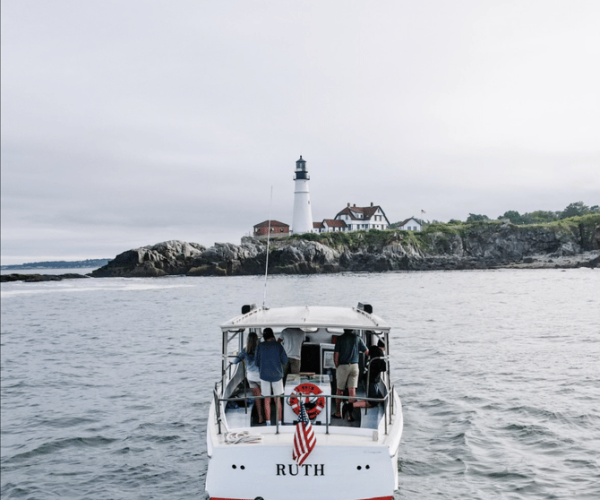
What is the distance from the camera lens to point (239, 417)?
10648 millimetres

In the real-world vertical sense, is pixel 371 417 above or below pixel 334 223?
below

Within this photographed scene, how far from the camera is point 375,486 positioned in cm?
796

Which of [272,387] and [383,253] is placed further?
[383,253]

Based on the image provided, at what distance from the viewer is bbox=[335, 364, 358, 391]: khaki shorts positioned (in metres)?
10.2

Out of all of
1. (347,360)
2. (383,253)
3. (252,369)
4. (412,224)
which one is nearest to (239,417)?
(252,369)

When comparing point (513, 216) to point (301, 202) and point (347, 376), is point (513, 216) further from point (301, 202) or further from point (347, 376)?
point (347, 376)

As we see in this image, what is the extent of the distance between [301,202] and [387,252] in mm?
21368

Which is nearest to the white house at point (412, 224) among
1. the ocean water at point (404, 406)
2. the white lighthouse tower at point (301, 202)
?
→ the white lighthouse tower at point (301, 202)

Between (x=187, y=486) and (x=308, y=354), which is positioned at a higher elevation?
(x=308, y=354)

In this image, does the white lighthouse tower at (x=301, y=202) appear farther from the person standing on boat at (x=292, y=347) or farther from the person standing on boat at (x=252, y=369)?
the person standing on boat at (x=252, y=369)

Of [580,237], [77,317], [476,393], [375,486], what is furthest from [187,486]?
[580,237]

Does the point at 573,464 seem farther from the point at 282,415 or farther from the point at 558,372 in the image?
the point at 558,372

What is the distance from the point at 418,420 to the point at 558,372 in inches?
325

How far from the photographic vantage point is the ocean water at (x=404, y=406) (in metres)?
11.4
